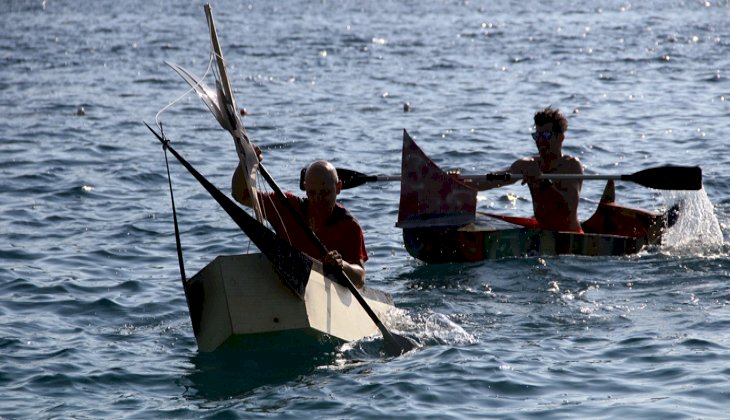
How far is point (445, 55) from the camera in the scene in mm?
28734

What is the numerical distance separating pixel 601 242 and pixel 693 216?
1283 millimetres

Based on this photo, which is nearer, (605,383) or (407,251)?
(605,383)

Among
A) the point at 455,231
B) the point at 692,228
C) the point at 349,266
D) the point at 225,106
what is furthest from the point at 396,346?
the point at 692,228

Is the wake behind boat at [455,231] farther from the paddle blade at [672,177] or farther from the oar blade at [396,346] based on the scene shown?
the oar blade at [396,346]

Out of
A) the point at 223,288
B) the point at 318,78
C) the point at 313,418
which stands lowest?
the point at 313,418

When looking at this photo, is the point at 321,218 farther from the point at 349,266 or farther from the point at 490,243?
the point at 490,243

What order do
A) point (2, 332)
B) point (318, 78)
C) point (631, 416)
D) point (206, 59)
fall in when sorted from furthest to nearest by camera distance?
point (206, 59), point (318, 78), point (2, 332), point (631, 416)

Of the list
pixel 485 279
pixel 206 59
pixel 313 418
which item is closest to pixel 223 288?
pixel 313 418

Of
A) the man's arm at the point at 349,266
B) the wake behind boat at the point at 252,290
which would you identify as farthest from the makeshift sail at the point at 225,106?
the man's arm at the point at 349,266

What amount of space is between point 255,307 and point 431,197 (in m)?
3.73

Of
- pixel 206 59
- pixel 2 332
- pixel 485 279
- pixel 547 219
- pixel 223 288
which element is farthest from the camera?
pixel 206 59

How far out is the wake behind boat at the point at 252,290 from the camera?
26.3ft

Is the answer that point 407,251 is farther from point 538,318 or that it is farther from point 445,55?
point 445,55

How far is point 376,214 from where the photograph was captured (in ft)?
46.8
